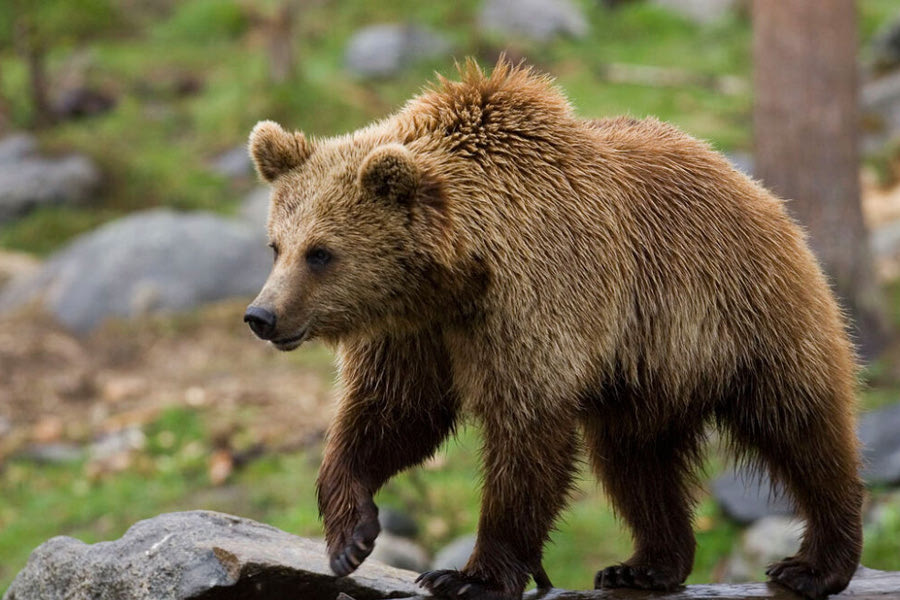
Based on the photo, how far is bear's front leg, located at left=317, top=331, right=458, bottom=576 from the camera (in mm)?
5016

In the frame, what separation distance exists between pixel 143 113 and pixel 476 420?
16.5 m

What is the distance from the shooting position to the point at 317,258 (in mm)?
4781

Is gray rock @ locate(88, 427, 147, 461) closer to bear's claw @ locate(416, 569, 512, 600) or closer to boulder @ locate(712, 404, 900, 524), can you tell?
boulder @ locate(712, 404, 900, 524)

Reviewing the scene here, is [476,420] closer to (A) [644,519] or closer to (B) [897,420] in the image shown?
(A) [644,519]

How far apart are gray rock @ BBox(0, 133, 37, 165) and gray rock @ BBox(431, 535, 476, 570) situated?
10931 mm

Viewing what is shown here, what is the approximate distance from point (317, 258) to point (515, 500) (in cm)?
118

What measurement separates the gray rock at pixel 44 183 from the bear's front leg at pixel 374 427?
12559 millimetres

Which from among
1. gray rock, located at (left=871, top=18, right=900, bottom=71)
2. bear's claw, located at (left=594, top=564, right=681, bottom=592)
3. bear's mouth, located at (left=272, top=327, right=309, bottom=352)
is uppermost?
gray rock, located at (left=871, top=18, right=900, bottom=71)

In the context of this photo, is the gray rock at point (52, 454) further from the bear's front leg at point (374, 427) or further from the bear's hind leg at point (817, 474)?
the bear's hind leg at point (817, 474)

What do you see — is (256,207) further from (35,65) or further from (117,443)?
(117,443)

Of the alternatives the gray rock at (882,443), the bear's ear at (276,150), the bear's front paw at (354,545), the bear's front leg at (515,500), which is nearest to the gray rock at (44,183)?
the gray rock at (882,443)

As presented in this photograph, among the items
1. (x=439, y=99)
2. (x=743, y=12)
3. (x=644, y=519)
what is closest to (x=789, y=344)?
(x=644, y=519)

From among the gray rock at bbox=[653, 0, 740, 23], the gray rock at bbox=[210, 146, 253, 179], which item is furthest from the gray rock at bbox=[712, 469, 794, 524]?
the gray rock at bbox=[653, 0, 740, 23]

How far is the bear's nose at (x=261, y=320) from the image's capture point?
4.58 meters
